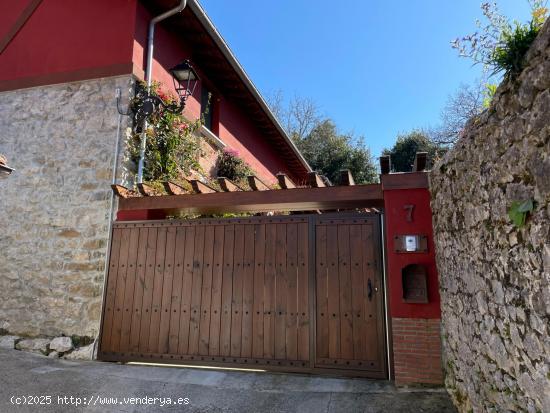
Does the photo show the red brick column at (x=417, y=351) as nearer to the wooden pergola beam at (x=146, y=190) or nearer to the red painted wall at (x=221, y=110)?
the wooden pergola beam at (x=146, y=190)

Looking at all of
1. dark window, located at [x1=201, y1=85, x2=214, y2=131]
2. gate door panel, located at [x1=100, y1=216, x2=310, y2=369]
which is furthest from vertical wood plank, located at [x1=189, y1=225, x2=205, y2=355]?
dark window, located at [x1=201, y1=85, x2=214, y2=131]

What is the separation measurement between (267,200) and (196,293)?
4.76 ft

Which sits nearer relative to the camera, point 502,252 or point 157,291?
point 502,252

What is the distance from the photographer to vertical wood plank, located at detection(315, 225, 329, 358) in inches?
166

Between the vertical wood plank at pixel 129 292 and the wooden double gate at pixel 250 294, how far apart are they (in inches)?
0.5

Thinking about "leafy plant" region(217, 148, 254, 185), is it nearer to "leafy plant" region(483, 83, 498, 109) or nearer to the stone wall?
the stone wall

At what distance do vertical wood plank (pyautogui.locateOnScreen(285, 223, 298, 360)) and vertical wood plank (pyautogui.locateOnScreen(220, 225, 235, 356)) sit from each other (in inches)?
27.8

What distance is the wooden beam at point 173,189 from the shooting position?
492 centimetres

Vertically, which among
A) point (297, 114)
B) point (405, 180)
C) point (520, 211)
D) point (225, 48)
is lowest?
point (520, 211)

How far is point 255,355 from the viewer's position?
4367mm

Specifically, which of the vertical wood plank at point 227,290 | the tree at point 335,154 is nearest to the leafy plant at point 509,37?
the vertical wood plank at point 227,290

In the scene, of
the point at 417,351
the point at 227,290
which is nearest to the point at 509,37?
the point at 417,351

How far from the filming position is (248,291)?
4578mm

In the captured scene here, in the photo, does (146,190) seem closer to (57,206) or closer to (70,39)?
(57,206)
